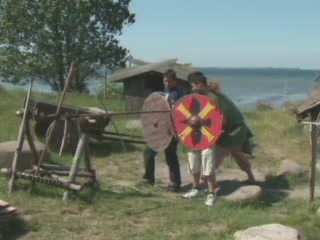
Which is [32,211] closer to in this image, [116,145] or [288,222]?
[288,222]

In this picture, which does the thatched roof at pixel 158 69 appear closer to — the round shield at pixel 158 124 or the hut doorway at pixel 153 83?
the hut doorway at pixel 153 83

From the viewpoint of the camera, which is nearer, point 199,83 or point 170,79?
point 199,83

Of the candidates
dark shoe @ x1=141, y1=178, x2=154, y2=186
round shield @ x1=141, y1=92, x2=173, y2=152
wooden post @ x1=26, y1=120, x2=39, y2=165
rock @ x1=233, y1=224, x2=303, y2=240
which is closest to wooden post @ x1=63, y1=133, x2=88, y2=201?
wooden post @ x1=26, y1=120, x2=39, y2=165

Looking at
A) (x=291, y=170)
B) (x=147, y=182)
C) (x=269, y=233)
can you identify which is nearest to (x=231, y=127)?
(x=147, y=182)

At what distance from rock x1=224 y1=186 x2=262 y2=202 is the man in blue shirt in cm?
116

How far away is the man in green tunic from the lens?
31.9 feet

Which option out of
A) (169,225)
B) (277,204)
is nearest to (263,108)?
(277,204)

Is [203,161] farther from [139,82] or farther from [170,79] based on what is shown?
[139,82]

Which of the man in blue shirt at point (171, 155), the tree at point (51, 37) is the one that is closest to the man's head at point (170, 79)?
the man in blue shirt at point (171, 155)

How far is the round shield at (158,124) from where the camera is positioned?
10.3 meters

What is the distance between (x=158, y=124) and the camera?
10.5m

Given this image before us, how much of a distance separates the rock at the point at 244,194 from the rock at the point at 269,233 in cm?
217

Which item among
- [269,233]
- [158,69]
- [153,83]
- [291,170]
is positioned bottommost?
[291,170]

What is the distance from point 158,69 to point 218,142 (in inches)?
473
